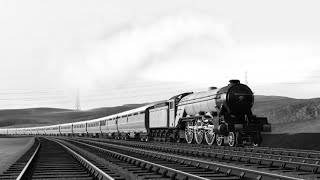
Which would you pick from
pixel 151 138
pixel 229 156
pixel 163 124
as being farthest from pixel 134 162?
pixel 151 138

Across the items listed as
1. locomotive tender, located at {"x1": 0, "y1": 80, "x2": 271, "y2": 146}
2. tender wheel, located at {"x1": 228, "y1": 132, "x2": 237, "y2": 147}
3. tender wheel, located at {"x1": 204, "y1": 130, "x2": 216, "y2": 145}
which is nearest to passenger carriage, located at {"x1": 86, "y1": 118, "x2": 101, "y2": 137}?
locomotive tender, located at {"x1": 0, "y1": 80, "x2": 271, "y2": 146}

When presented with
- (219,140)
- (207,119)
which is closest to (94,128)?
(207,119)

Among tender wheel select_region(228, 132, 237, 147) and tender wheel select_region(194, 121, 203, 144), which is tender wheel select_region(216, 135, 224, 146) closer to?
tender wheel select_region(228, 132, 237, 147)

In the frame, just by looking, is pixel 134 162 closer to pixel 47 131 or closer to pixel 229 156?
pixel 229 156

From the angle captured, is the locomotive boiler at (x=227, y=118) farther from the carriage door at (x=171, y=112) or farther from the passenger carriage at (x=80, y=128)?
the passenger carriage at (x=80, y=128)

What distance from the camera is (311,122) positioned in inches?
1692

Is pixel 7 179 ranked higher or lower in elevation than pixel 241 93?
lower

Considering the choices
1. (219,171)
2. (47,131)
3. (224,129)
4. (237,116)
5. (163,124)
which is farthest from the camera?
(47,131)

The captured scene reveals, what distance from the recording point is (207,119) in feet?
86.2

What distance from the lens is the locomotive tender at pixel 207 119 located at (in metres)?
24.6

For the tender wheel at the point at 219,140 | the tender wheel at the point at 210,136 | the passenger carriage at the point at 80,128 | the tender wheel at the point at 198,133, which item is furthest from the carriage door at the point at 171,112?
the passenger carriage at the point at 80,128

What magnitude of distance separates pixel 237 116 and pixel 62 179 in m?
15.7

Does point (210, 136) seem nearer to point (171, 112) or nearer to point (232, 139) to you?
point (232, 139)

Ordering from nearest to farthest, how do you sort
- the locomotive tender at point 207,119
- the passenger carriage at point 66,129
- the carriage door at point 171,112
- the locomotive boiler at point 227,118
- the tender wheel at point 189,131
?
1. the locomotive boiler at point 227,118
2. the locomotive tender at point 207,119
3. the tender wheel at point 189,131
4. the carriage door at point 171,112
5. the passenger carriage at point 66,129
